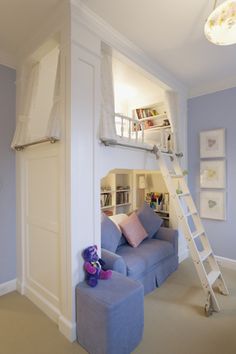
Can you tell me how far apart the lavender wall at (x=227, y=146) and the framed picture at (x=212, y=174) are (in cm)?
8

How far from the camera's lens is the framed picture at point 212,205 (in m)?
3.08

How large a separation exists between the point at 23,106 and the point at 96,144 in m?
1.02

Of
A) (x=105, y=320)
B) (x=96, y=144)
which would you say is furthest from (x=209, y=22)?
(x=105, y=320)

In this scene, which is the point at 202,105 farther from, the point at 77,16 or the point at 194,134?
the point at 77,16

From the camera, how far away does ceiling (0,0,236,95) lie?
1713 millimetres

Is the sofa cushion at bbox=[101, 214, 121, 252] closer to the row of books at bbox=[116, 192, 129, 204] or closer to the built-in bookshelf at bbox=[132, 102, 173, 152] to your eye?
the row of books at bbox=[116, 192, 129, 204]

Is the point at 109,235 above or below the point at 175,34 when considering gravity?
below

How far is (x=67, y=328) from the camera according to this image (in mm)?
1716

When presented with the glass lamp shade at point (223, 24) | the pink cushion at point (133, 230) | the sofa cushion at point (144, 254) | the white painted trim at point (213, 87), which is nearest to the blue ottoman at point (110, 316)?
the sofa cushion at point (144, 254)

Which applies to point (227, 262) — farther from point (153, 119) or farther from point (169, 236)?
point (153, 119)

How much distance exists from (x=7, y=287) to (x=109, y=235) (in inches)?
51.1

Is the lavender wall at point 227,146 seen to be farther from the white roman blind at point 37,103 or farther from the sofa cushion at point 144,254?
the white roman blind at point 37,103

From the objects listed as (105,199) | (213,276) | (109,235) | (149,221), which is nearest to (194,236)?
(213,276)

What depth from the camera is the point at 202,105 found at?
327 cm
